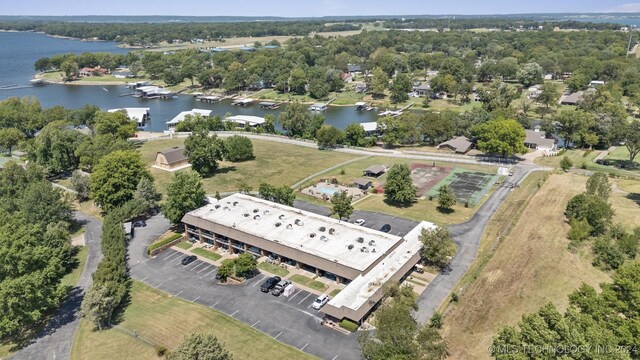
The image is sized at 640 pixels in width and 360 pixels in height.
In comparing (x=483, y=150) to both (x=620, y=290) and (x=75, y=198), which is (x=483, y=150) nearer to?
(x=620, y=290)

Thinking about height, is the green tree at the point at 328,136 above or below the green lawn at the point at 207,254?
above

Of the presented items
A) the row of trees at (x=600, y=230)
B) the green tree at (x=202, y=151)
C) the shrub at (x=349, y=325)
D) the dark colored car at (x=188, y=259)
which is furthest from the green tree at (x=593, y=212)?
the green tree at (x=202, y=151)

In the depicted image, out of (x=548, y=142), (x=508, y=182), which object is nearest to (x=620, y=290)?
(x=508, y=182)

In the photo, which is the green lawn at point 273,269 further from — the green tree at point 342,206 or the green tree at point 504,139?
the green tree at point 504,139

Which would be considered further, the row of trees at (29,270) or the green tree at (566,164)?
the green tree at (566,164)

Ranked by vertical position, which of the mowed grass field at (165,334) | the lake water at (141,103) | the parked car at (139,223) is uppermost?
the mowed grass field at (165,334)


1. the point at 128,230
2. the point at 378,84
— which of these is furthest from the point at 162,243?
the point at 378,84

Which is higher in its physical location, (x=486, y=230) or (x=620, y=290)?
(x=620, y=290)
